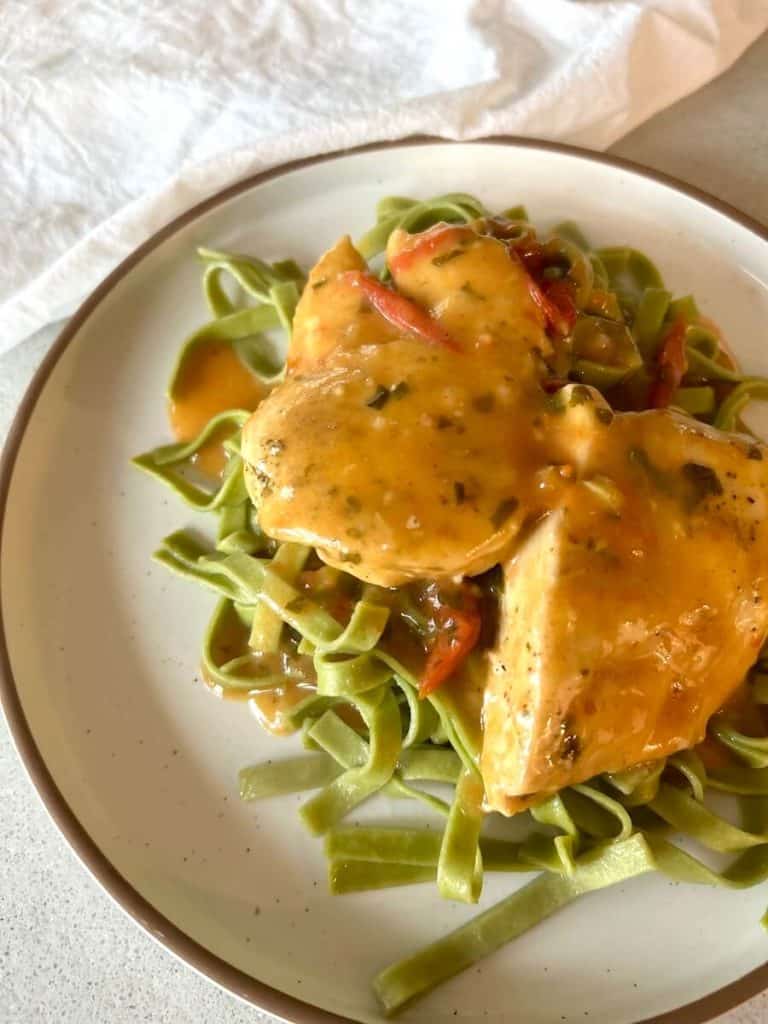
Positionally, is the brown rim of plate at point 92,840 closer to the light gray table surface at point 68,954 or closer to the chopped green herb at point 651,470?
the light gray table surface at point 68,954

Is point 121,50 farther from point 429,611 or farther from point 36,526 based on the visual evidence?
point 429,611

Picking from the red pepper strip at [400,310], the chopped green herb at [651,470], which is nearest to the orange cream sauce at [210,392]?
the red pepper strip at [400,310]

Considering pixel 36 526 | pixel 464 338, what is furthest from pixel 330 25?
pixel 36 526

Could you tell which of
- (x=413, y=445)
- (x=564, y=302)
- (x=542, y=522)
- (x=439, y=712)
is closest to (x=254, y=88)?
(x=564, y=302)

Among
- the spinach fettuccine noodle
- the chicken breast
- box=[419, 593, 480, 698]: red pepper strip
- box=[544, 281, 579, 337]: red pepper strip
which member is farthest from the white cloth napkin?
box=[419, 593, 480, 698]: red pepper strip

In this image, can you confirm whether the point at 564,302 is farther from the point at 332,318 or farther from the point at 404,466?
the point at 404,466

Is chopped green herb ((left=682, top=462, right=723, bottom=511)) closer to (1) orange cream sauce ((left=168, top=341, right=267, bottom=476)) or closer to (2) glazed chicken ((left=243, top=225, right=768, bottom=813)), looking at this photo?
(2) glazed chicken ((left=243, top=225, right=768, bottom=813))
